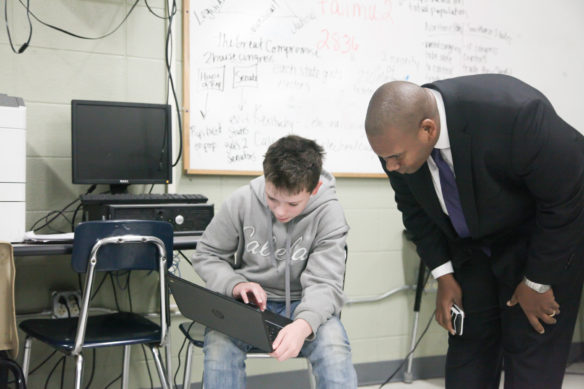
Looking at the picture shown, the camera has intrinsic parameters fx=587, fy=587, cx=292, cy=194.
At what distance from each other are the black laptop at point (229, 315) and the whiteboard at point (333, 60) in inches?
43.7

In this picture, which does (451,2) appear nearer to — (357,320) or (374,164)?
(374,164)

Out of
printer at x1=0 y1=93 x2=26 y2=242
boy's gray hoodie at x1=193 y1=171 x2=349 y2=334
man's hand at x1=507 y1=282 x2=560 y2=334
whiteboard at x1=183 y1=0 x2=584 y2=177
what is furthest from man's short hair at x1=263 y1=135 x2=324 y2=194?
whiteboard at x1=183 y1=0 x2=584 y2=177

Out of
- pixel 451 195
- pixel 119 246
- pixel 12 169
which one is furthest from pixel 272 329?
pixel 12 169

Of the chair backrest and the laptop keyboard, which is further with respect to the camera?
the chair backrest

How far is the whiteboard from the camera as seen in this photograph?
2586 mm

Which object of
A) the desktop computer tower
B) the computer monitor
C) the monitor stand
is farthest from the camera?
the monitor stand

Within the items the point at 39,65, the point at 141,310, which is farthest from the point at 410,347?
the point at 39,65

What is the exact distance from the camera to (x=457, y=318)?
5.32 feet

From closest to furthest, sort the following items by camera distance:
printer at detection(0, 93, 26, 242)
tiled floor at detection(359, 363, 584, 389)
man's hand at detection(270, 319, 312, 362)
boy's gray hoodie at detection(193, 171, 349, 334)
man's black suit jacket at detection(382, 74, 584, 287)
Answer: man's black suit jacket at detection(382, 74, 584, 287), man's hand at detection(270, 319, 312, 362), boy's gray hoodie at detection(193, 171, 349, 334), printer at detection(0, 93, 26, 242), tiled floor at detection(359, 363, 584, 389)

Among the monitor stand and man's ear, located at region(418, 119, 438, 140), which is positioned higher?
man's ear, located at region(418, 119, 438, 140)

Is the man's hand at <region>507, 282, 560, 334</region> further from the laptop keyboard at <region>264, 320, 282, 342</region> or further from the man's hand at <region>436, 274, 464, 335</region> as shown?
the laptop keyboard at <region>264, 320, 282, 342</region>

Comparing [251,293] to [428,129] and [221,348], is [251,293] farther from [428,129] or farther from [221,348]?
[428,129]

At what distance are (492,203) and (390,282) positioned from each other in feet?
5.18

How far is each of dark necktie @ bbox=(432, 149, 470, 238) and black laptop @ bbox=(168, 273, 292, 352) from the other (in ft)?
1.70
